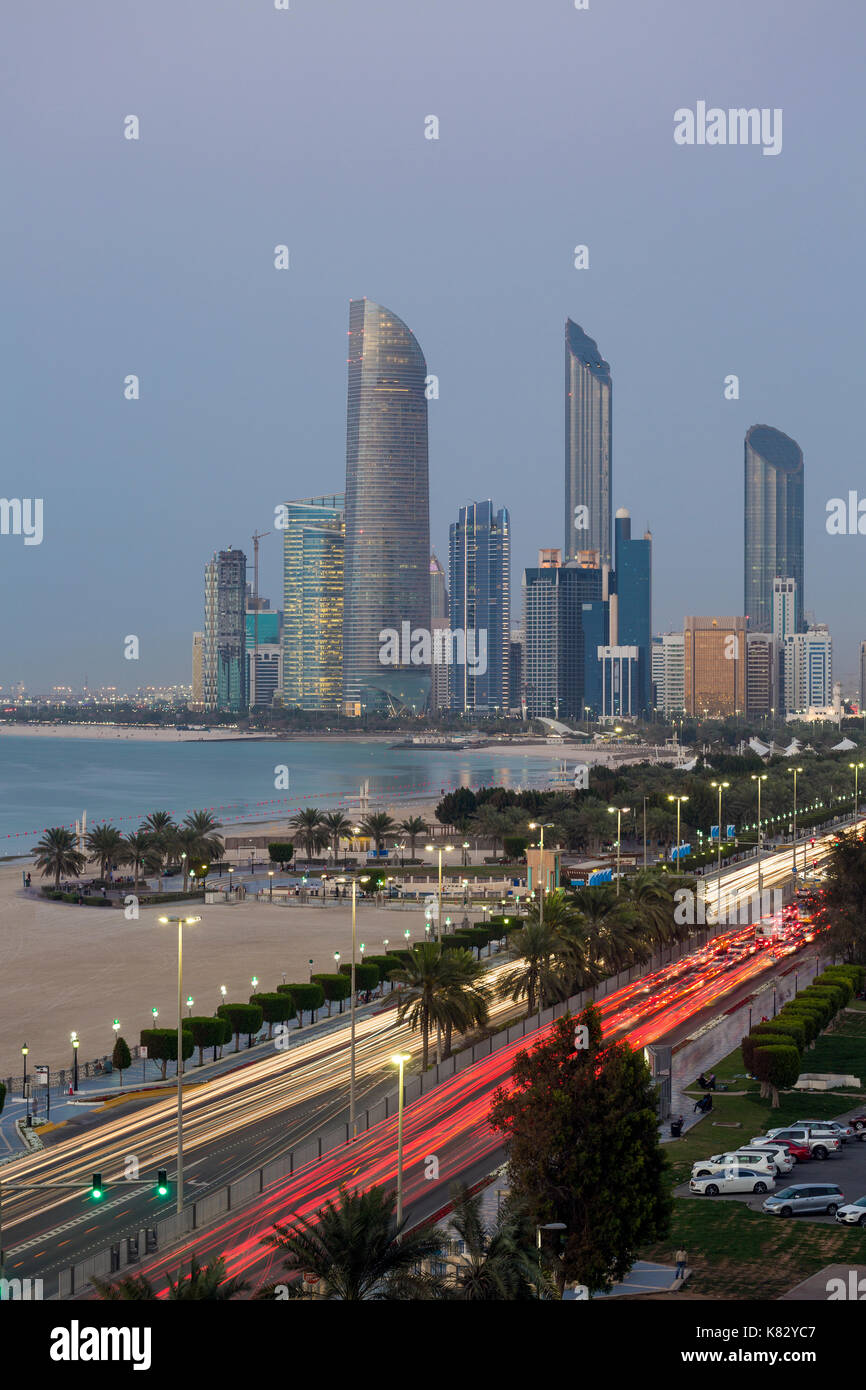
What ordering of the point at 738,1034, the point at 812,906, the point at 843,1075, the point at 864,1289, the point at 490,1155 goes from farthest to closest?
the point at 812,906 < the point at 738,1034 < the point at 843,1075 < the point at 490,1155 < the point at 864,1289

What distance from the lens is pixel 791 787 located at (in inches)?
4904

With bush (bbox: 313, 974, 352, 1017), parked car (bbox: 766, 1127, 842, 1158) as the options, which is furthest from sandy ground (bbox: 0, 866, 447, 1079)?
parked car (bbox: 766, 1127, 842, 1158)

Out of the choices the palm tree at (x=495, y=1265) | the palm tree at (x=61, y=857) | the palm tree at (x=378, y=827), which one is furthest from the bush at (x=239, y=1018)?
the palm tree at (x=378, y=827)

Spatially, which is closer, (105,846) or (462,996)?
(462,996)

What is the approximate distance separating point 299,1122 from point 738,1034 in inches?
653

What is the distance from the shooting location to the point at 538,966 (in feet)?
154

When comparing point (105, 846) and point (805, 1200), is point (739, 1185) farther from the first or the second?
point (105, 846)

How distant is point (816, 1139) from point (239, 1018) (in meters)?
20.3

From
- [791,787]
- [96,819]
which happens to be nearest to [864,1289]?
[791,787]

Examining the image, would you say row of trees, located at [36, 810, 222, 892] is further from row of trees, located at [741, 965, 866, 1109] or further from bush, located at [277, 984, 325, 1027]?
row of trees, located at [741, 965, 866, 1109]

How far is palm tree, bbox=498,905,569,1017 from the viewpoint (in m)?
46.9

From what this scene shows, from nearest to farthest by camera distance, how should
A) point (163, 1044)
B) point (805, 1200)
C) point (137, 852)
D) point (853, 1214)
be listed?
1. point (853, 1214)
2. point (805, 1200)
3. point (163, 1044)
4. point (137, 852)

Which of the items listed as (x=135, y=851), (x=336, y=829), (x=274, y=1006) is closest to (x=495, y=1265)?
(x=274, y=1006)

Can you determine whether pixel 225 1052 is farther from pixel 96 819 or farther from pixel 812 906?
pixel 96 819
